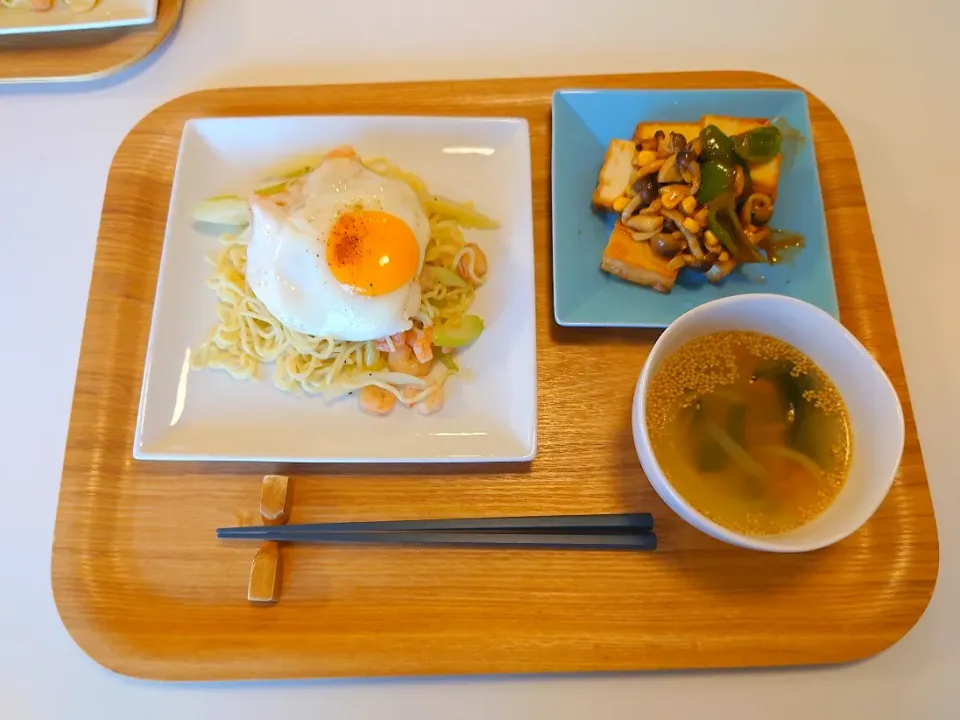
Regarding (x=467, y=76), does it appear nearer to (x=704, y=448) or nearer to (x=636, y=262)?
(x=636, y=262)

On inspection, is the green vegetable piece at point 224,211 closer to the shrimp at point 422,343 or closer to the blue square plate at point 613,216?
the shrimp at point 422,343

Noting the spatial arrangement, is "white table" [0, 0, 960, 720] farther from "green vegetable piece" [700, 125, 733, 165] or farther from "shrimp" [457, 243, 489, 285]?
"shrimp" [457, 243, 489, 285]

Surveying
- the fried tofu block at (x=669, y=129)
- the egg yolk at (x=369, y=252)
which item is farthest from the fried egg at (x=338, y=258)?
the fried tofu block at (x=669, y=129)

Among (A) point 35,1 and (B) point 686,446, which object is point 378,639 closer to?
(B) point 686,446

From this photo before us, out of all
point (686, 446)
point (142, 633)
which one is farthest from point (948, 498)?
A: point (142, 633)

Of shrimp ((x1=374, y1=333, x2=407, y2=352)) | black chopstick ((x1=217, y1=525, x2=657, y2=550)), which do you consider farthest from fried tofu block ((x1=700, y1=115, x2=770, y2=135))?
black chopstick ((x1=217, y1=525, x2=657, y2=550))
